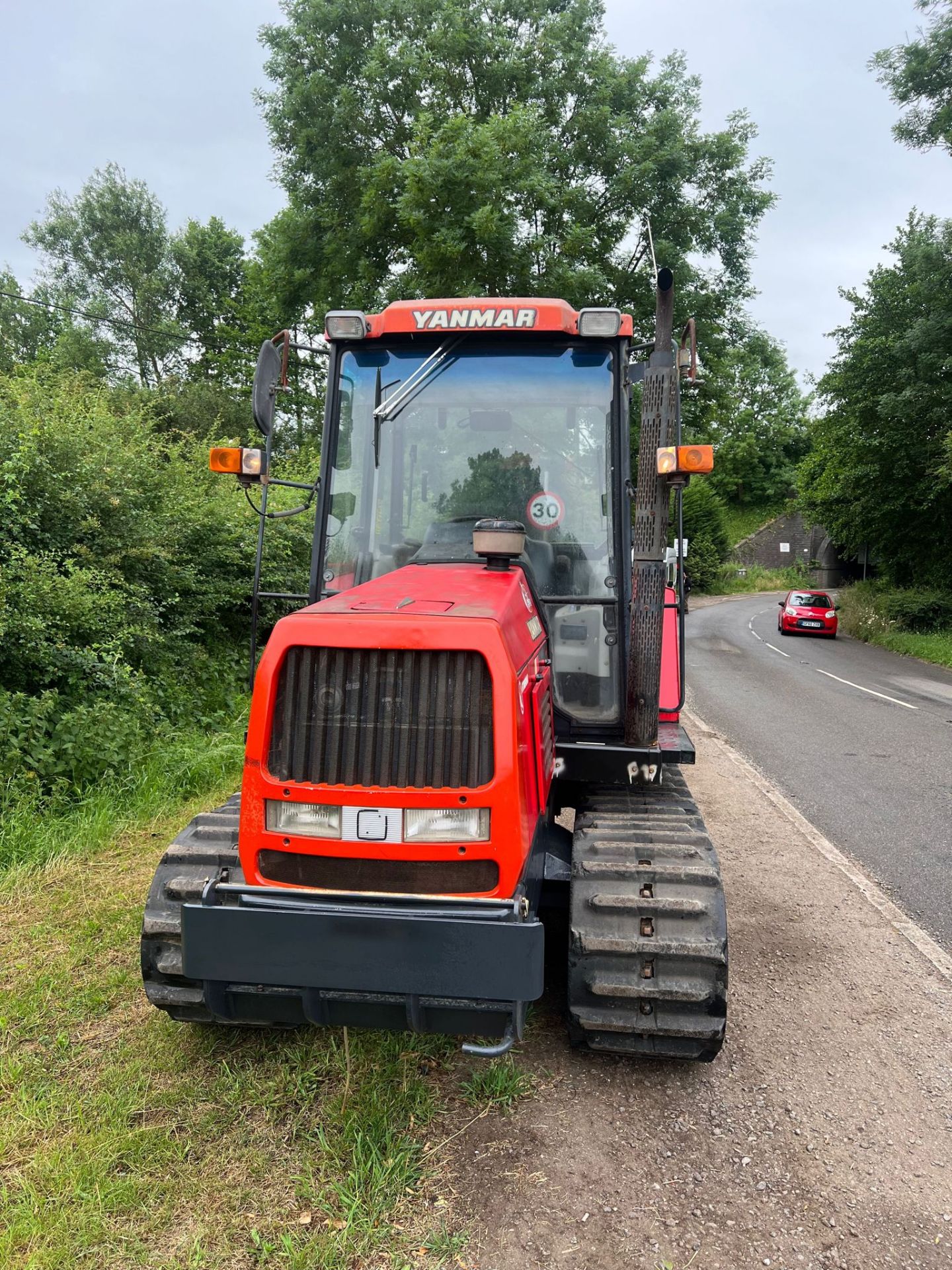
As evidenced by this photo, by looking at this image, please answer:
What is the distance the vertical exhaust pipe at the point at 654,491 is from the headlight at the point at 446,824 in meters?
1.44

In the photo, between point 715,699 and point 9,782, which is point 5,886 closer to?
point 9,782

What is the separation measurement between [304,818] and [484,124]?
1628 centimetres

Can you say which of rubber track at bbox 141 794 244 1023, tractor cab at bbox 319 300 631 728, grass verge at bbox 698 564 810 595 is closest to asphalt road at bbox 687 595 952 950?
tractor cab at bbox 319 300 631 728

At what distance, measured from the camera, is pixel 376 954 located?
2471mm

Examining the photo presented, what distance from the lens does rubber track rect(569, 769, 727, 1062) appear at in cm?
295

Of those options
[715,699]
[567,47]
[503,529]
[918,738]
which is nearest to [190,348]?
[567,47]

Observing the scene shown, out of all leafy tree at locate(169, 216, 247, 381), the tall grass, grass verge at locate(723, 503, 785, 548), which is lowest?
the tall grass

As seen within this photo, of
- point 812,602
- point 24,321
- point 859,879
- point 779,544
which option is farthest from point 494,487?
point 779,544

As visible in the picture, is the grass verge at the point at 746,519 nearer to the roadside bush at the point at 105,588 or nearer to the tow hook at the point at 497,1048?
the roadside bush at the point at 105,588

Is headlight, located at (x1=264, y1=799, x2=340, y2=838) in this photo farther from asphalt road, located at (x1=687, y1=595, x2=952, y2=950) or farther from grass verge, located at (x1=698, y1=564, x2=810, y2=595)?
grass verge, located at (x1=698, y1=564, x2=810, y2=595)

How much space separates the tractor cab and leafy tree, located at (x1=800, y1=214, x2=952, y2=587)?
1657cm

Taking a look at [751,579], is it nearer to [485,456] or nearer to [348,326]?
[485,456]

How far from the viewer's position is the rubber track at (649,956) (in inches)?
116

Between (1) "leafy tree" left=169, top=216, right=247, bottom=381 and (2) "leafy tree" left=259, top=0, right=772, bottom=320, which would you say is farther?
(1) "leafy tree" left=169, top=216, right=247, bottom=381
